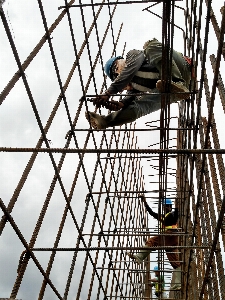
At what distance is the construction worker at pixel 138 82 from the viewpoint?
11.6 ft

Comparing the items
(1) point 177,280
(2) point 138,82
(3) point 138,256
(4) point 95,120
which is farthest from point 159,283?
(2) point 138,82

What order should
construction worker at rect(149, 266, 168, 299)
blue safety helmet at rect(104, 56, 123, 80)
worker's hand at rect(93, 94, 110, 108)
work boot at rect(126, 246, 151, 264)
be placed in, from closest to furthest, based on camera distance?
worker's hand at rect(93, 94, 110, 108)
blue safety helmet at rect(104, 56, 123, 80)
construction worker at rect(149, 266, 168, 299)
work boot at rect(126, 246, 151, 264)

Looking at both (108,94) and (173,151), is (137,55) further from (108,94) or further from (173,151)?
(173,151)

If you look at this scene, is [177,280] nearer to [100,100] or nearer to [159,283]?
[159,283]

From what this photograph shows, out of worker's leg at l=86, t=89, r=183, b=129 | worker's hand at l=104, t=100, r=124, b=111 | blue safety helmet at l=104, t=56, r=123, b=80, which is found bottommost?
worker's hand at l=104, t=100, r=124, b=111

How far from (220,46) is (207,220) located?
224cm

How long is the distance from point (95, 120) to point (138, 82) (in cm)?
60

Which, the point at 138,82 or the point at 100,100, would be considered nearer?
the point at 100,100

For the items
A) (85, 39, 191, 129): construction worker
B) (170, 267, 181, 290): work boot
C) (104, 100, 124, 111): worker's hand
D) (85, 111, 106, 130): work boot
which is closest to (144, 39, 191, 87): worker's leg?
(85, 39, 191, 129): construction worker

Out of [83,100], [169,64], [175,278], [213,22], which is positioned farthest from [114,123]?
[175,278]

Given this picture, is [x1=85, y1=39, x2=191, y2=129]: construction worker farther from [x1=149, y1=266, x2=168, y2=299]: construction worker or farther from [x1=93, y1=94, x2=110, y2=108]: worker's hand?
[x1=149, y1=266, x2=168, y2=299]: construction worker

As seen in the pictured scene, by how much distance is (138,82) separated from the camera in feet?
12.8

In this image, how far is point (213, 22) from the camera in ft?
10.2

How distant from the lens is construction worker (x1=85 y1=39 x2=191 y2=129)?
3.55 meters
